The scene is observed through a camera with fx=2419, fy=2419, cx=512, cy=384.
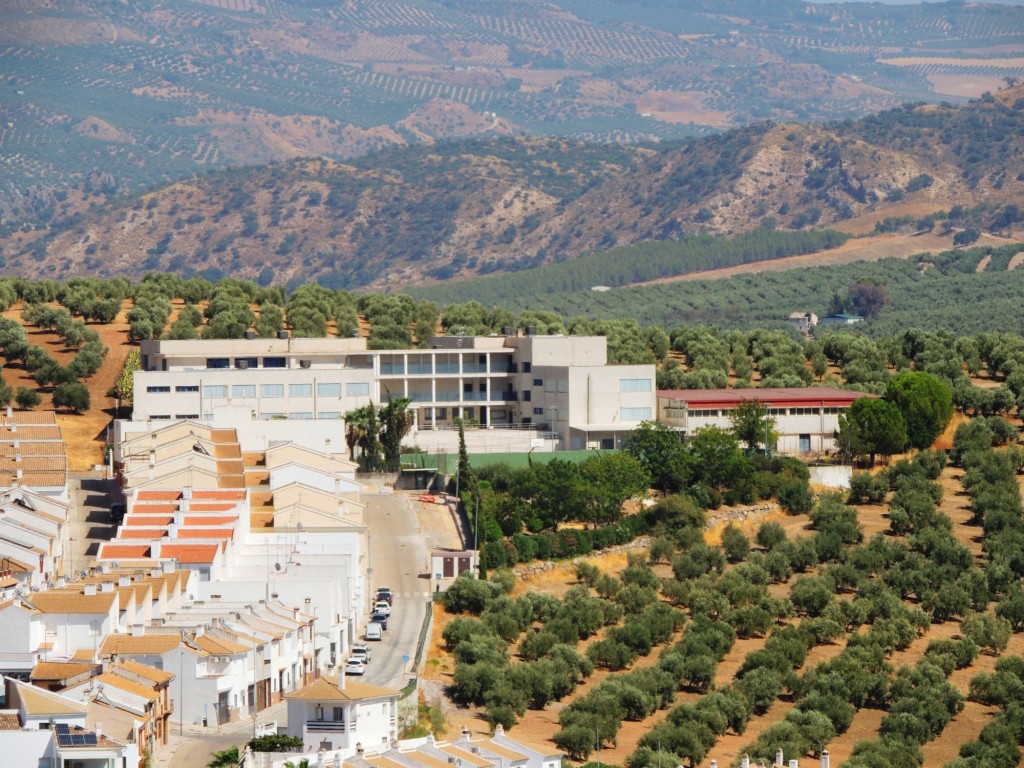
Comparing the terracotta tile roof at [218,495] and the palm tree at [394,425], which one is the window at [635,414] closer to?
the palm tree at [394,425]

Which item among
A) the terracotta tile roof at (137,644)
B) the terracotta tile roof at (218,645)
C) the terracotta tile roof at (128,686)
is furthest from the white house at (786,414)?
the terracotta tile roof at (128,686)

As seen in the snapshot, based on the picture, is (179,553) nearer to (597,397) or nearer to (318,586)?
(318,586)

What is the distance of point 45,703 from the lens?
56.6 meters

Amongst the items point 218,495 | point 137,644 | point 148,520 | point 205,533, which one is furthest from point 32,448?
point 137,644

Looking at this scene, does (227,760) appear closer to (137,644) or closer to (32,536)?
(137,644)

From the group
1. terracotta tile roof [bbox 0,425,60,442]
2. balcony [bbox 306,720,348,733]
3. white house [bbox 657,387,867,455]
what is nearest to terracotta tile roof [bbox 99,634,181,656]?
balcony [bbox 306,720,348,733]

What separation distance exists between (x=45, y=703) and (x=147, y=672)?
8.58 m

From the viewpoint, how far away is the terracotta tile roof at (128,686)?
61906 millimetres

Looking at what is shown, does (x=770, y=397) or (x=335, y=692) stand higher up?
(x=770, y=397)

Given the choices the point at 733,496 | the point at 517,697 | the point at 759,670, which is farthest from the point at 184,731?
the point at 733,496

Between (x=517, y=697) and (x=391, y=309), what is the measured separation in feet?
238

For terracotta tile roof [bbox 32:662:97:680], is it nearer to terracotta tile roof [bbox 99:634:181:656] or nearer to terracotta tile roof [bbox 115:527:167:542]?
terracotta tile roof [bbox 99:634:181:656]

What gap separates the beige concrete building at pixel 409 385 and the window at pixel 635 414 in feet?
0.15

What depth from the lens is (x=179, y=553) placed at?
80.2 m
